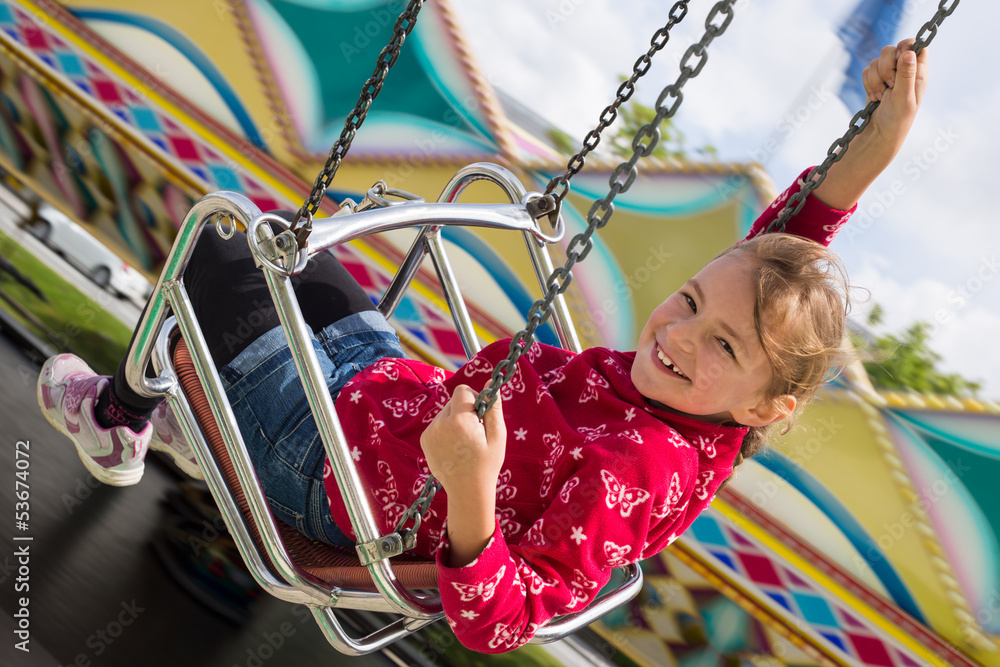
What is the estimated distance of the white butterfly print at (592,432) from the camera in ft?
3.43

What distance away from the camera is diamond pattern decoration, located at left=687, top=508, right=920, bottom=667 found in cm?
206

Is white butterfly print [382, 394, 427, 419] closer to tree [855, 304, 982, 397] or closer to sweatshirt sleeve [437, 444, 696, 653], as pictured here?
sweatshirt sleeve [437, 444, 696, 653]

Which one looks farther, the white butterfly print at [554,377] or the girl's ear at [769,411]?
the white butterfly print at [554,377]

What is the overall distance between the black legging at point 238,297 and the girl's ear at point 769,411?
2.13ft

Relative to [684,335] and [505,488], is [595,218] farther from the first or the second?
[505,488]

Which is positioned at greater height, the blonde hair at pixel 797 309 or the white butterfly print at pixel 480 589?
the blonde hair at pixel 797 309

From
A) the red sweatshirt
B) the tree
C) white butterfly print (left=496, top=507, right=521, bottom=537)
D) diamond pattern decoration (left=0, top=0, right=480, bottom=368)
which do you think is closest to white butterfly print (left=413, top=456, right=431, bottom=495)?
the red sweatshirt

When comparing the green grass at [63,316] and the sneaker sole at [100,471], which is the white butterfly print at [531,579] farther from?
the green grass at [63,316]

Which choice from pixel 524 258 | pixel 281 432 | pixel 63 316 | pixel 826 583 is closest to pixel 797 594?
pixel 826 583

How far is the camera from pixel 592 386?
3.74 ft

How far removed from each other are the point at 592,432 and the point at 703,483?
7.2 inches

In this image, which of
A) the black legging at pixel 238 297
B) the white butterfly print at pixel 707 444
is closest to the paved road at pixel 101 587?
the black legging at pixel 238 297

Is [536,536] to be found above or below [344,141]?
below

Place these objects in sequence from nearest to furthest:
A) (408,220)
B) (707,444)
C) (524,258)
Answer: (408,220)
(707,444)
(524,258)
